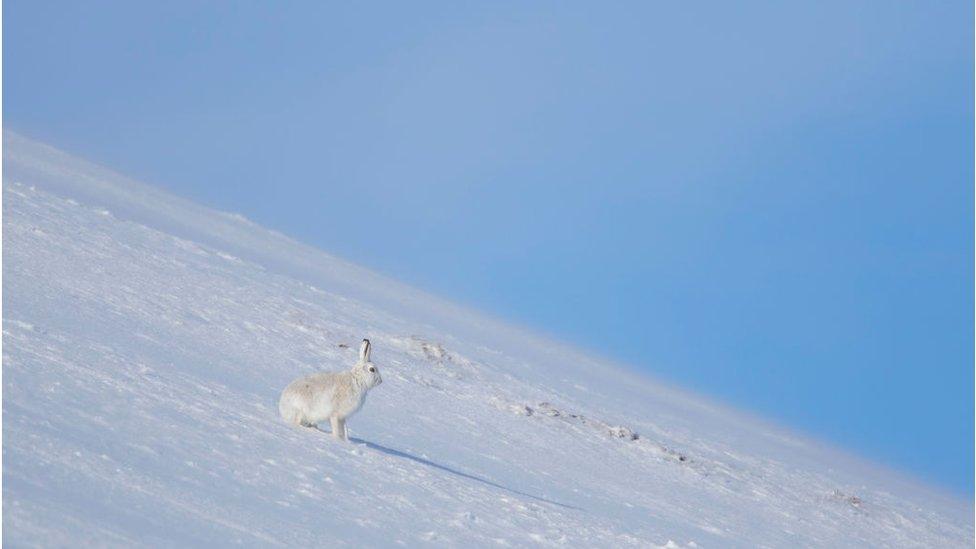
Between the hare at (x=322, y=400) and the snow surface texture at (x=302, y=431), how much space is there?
0.56ft

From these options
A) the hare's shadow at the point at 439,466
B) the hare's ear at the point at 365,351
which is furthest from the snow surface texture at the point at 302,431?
the hare's ear at the point at 365,351

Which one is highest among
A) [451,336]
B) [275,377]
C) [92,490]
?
[451,336]

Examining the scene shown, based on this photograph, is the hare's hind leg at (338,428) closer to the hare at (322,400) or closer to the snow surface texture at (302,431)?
the hare at (322,400)

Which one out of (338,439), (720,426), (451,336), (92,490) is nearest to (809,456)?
(720,426)

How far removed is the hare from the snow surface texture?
6.7 inches

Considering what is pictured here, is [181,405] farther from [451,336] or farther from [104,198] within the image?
[104,198]

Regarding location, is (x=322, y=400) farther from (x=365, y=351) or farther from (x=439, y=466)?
(x=439, y=466)

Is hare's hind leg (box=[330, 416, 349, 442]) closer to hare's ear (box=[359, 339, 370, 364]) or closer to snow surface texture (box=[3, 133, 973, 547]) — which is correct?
snow surface texture (box=[3, 133, 973, 547])

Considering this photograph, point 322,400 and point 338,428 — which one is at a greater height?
point 322,400

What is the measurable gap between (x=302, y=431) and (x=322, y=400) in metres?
0.34

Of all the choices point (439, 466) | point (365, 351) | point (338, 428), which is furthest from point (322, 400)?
point (439, 466)

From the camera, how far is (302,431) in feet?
35.9

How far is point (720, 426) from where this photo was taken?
1157 inches

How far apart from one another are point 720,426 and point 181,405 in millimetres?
20958
